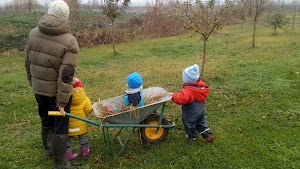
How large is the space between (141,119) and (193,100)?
0.82 meters

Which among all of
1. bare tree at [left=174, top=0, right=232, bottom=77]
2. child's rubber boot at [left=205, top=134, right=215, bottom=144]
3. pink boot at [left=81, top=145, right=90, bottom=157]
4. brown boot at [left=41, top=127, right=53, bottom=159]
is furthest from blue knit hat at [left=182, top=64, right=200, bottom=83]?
bare tree at [left=174, top=0, right=232, bottom=77]

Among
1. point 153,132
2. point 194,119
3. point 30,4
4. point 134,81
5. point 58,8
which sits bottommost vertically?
point 153,132

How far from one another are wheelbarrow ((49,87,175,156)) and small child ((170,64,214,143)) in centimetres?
22

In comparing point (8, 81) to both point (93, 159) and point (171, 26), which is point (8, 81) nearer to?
point (93, 159)

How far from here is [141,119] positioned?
4.00m

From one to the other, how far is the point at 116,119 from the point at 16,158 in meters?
1.70

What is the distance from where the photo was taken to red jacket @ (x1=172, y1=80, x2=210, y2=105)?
13.3 ft

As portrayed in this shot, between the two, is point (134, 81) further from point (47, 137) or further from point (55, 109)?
point (47, 137)

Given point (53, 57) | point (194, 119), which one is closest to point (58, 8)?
point (53, 57)

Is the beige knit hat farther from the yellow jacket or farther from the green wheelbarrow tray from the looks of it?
the green wheelbarrow tray

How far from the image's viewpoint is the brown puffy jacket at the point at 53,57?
325 centimetres

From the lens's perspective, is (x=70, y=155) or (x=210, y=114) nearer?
(x=70, y=155)

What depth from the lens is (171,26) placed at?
20.1 metres

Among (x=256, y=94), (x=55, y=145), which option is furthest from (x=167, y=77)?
(x=55, y=145)
